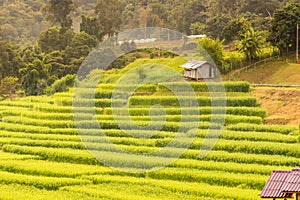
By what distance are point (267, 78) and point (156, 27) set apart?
102 feet

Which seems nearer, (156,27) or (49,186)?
(49,186)

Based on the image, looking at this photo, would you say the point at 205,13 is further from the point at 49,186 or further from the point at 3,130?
the point at 49,186

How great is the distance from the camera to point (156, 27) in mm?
69750

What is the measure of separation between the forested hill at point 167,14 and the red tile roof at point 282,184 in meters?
34.3

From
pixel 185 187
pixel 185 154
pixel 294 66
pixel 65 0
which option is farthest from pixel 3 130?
pixel 65 0

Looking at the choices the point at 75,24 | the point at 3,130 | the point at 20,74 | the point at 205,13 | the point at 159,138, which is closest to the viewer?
the point at 159,138

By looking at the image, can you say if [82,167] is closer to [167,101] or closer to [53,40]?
[167,101]

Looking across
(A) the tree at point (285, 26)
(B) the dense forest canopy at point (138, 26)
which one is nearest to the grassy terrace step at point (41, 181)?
(B) the dense forest canopy at point (138, 26)

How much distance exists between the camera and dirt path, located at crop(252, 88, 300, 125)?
32.7 m

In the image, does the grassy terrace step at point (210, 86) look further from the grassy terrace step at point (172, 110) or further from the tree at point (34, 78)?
the tree at point (34, 78)

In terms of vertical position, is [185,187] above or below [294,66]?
below

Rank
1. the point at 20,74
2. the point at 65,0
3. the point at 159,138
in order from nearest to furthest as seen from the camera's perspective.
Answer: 1. the point at 159,138
2. the point at 20,74
3. the point at 65,0

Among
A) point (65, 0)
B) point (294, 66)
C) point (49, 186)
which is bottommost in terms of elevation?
point (49, 186)

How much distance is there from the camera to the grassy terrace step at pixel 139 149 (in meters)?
26.5
